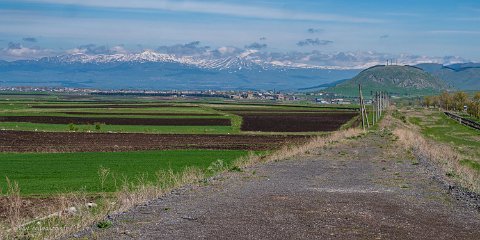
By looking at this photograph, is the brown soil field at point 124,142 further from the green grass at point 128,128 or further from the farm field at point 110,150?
the green grass at point 128,128

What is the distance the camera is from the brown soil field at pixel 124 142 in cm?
5234

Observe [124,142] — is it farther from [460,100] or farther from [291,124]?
[460,100]

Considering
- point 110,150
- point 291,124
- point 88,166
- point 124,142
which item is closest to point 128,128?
point 124,142

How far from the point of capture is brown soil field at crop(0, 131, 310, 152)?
52344 mm

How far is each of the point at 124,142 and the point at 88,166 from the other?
21.8 m

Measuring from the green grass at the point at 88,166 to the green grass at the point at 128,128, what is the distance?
2829cm

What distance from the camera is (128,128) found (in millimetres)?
83000

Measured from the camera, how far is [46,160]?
4122 cm

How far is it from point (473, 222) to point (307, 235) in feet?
15.3

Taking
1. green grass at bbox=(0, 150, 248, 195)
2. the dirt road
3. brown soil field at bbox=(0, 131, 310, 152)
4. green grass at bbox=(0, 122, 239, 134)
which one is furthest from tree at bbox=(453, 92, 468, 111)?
the dirt road

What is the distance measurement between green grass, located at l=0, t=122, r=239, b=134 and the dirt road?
52095 millimetres

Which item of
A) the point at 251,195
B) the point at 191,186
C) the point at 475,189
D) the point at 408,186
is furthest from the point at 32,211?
the point at 475,189

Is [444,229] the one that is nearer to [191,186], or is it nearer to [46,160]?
[191,186]

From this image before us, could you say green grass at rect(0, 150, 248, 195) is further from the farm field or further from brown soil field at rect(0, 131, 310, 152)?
brown soil field at rect(0, 131, 310, 152)
